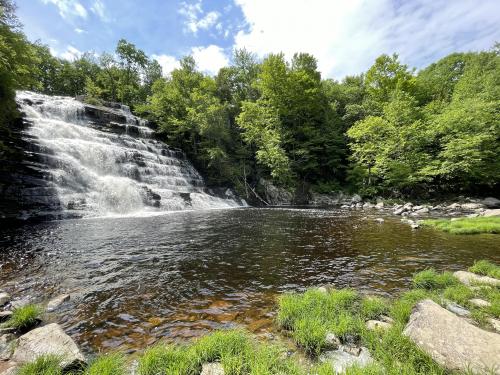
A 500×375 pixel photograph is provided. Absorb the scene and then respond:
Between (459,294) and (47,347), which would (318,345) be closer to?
(459,294)

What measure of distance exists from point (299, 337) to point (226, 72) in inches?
2037

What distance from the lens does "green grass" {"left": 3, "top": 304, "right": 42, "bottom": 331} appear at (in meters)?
4.48

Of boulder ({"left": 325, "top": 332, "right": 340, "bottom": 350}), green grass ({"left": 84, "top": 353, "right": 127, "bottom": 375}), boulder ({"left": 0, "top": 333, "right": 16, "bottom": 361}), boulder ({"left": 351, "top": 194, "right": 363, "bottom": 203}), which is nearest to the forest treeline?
boulder ({"left": 351, "top": 194, "right": 363, "bottom": 203})

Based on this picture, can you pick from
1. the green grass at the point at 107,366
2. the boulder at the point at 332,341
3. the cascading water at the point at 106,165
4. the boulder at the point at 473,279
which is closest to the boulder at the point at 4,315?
the green grass at the point at 107,366

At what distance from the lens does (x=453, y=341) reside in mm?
3418

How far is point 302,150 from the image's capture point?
116 ft

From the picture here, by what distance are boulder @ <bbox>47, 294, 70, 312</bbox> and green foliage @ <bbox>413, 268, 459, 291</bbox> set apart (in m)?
8.86

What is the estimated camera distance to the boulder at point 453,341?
3078 millimetres

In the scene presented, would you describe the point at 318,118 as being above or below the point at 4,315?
above

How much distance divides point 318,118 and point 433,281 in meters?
37.7

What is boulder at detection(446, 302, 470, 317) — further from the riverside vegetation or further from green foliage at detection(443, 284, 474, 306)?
green foliage at detection(443, 284, 474, 306)

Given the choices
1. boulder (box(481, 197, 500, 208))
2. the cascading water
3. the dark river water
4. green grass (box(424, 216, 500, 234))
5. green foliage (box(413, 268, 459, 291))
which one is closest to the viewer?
the dark river water

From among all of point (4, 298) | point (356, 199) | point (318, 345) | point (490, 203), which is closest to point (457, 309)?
point (318, 345)

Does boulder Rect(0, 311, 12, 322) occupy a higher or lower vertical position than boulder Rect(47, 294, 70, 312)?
higher
